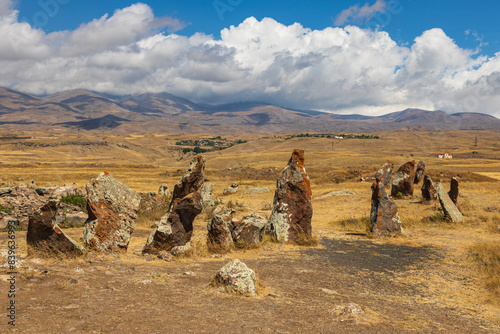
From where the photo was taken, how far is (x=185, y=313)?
629cm

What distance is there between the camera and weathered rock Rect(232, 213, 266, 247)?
12.3 meters

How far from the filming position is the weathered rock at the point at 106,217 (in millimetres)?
10570

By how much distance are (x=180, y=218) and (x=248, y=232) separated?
257 centimetres

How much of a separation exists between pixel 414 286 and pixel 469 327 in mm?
2386

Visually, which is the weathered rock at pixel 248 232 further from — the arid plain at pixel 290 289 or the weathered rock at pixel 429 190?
the weathered rock at pixel 429 190

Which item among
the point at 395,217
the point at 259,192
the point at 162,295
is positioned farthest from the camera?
the point at 259,192

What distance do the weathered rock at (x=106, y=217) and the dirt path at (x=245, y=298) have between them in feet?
2.34

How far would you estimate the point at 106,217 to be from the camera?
10.7 metres

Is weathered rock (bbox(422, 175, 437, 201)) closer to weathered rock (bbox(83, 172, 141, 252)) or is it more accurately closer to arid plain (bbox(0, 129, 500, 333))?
arid plain (bbox(0, 129, 500, 333))

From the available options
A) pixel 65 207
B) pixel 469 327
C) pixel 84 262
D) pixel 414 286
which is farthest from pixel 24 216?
pixel 469 327

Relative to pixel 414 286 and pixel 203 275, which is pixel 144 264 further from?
pixel 414 286

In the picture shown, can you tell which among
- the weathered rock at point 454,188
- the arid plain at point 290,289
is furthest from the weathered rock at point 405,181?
the arid plain at point 290,289

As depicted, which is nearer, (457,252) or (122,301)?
(122,301)

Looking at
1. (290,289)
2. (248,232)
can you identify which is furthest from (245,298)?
(248,232)
